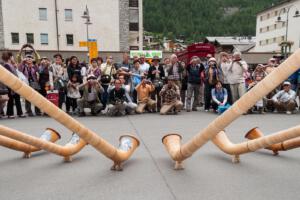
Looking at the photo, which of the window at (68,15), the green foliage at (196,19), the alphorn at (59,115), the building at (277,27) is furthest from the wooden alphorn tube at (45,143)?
the green foliage at (196,19)

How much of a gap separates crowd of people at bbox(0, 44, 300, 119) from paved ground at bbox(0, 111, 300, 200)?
324 centimetres

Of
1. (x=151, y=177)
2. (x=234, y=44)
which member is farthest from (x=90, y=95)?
(x=234, y=44)

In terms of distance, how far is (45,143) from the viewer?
3.59m

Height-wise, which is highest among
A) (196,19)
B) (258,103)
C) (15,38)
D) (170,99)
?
(196,19)

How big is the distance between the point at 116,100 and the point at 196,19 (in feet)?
323

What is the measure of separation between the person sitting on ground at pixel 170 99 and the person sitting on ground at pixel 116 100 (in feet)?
3.88

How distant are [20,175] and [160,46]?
80.7m

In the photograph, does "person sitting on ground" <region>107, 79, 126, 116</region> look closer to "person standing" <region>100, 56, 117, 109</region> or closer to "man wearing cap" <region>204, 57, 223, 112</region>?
"person standing" <region>100, 56, 117, 109</region>

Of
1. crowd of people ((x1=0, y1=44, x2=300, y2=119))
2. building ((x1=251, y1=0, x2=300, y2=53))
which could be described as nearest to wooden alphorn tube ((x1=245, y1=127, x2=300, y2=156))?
crowd of people ((x1=0, y1=44, x2=300, y2=119))

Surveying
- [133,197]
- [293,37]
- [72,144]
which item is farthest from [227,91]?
[293,37]

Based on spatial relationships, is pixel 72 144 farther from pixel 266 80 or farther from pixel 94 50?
pixel 94 50

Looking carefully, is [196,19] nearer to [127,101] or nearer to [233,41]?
[233,41]

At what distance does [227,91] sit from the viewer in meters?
8.88

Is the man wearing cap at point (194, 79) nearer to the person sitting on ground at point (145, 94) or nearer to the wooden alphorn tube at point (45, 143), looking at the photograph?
the person sitting on ground at point (145, 94)
